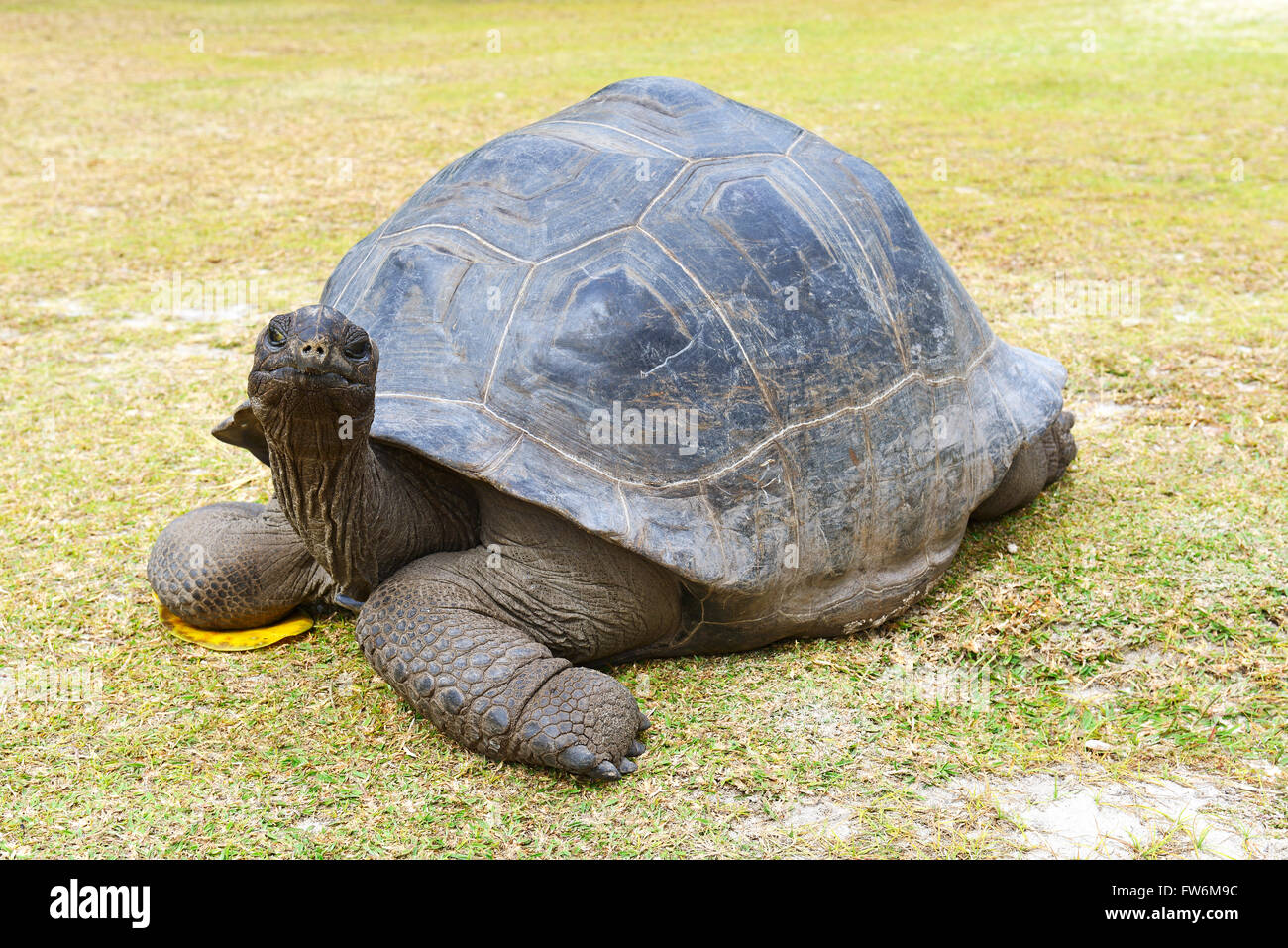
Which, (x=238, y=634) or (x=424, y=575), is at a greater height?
(x=424, y=575)

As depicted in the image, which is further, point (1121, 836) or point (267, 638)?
point (267, 638)

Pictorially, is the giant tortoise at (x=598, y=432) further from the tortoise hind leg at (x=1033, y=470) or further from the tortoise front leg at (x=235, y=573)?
the tortoise hind leg at (x=1033, y=470)

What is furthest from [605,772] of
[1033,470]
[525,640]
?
[1033,470]

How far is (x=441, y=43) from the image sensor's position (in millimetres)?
16953

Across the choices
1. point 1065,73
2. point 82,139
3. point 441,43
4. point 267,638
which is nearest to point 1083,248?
point 267,638

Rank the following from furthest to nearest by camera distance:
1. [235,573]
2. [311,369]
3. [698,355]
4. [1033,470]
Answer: [1033,470] → [235,573] → [698,355] → [311,369]

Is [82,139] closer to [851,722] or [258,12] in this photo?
[851,722]

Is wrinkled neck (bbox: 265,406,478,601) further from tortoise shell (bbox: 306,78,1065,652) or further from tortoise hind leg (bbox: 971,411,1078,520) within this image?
tortoise hind leg (bbox: 971,411,1078,520)

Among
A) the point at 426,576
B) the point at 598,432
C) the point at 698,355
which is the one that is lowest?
the point at 426,576

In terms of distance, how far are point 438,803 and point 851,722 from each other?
1005mm

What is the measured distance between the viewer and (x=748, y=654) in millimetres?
3162

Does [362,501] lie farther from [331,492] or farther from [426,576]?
[426,576]

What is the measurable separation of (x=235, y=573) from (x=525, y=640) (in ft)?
2.93

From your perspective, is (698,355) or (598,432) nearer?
(598,432)
